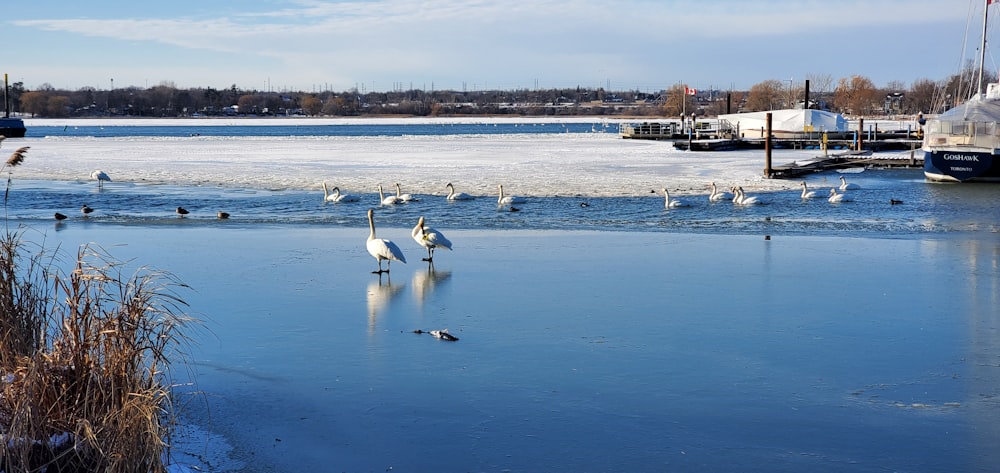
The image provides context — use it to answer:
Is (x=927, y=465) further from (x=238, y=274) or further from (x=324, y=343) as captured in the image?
(x=238, y=274)

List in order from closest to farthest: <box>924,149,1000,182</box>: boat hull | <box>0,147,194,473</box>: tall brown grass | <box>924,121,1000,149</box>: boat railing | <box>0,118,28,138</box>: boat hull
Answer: <box>0,147,194,473</box>: tall brown grass < <box>924,149,1000,182</box>: boat hull < <box>924,121,1000,149</box>: boat railing < <box>0,118,28,138</box>: boat hull

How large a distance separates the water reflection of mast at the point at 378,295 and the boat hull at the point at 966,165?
19.2 meters

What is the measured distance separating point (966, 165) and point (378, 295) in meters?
20.0

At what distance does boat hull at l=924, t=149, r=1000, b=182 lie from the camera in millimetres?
24438

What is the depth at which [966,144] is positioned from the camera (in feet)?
84.1

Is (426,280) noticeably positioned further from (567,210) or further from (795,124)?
(795,124)

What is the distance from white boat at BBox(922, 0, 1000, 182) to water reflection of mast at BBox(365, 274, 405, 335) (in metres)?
19.2

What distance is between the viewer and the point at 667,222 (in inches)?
652

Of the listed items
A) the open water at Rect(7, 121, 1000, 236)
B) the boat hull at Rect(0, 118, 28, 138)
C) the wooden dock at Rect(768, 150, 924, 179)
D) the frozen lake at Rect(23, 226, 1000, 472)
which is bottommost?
the frozen lake at Rect(23, 226, 1000, 472)

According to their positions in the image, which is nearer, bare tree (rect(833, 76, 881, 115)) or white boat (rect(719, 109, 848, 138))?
white boat (rect(719, 109, 848, 138))

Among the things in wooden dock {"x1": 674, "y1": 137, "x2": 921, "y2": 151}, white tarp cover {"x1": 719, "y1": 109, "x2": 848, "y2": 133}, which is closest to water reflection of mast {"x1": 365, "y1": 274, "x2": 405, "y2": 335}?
wooden dock {"x1": 674, "y1": 137, "x2": 921, "y2": 151}

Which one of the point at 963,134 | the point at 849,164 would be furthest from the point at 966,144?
the point at 849,164

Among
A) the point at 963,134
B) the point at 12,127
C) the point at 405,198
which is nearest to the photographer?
the point at 405,198

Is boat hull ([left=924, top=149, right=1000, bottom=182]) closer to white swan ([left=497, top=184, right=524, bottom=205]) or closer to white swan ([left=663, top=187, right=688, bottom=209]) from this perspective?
white swan ([left=663, top=187, right=688, bottom=209])
